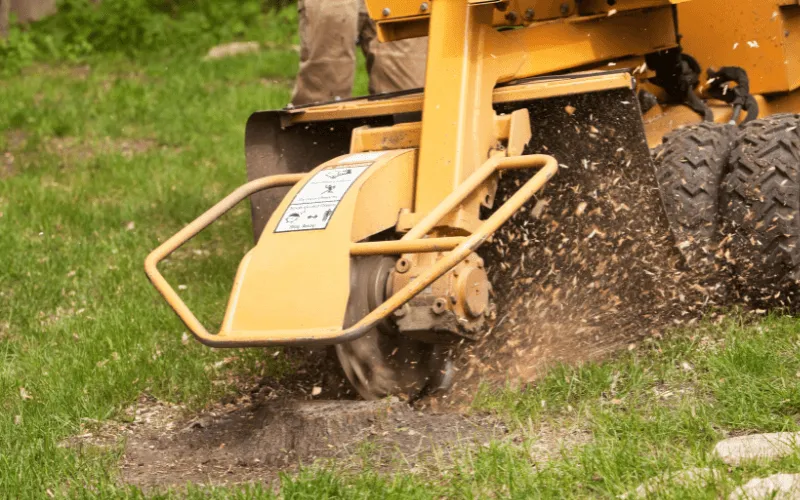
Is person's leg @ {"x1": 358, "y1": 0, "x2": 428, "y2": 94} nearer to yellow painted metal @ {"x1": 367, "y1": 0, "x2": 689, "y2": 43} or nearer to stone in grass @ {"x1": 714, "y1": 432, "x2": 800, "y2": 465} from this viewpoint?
yellow painted metal @ {"x1": 367, "y1": 0, "x2": 689, "y2": 43}

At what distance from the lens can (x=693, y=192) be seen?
3.61 m

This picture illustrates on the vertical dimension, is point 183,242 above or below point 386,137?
below

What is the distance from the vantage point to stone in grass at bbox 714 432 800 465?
2.55 m

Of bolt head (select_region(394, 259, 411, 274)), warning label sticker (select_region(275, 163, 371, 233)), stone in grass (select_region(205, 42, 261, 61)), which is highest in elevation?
stone in grass (select_region(205, 42, 261, 61))

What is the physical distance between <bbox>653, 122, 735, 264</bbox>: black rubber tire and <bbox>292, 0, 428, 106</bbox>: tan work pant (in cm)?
182

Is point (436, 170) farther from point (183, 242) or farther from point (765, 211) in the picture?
point (765, 211)

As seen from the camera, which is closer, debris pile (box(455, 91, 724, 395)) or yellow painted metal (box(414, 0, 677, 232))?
yellow painted metal (box(414, 0, 677, 232))

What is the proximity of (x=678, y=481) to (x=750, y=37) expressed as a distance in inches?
100

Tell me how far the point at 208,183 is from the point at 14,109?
91.1 inches

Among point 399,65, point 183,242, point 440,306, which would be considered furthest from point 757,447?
point 399,65

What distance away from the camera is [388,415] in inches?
119

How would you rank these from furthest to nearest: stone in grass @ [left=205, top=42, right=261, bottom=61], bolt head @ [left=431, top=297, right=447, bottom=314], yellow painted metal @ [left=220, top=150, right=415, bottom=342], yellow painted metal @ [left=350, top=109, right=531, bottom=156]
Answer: stone in grass @ [left=205, top=42, right=261, bottom=61] < yellow painted metal @ [left=350, top=109, right=531, bottom=156] < bolt head @ [left=431, top=297, right=447, bottom=314] < yellow painted metal @ [left=220, top=150, right=415, bottom=342]

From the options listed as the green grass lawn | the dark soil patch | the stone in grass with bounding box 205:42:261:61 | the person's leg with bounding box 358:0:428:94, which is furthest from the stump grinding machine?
the stone in grass with bounding box 205:42:261:61

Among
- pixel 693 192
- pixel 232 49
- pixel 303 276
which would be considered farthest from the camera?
pixel 232 49
